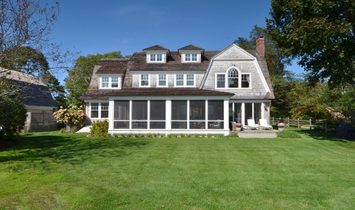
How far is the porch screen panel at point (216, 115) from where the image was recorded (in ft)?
91.1

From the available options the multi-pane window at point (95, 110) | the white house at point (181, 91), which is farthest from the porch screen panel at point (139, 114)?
the multi-pane window at point (95, 110)

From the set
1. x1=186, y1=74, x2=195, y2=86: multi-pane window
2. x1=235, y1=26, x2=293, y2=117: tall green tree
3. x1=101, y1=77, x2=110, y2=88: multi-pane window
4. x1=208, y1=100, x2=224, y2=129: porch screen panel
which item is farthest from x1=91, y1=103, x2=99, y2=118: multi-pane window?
x1=235, y1=26, x2=293, y2=117: tall green tree

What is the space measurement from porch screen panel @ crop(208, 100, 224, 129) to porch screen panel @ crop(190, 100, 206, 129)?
1.72 ft

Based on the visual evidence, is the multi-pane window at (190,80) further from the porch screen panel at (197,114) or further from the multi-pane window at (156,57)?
the porch screen panel at (197,114)

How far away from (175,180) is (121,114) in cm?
1929

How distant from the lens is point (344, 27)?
21.8m

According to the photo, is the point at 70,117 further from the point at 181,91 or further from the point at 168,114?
the point at 181,91

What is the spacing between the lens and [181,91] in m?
28.7

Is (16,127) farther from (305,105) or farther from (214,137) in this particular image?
(305,105)

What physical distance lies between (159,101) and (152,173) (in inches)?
659

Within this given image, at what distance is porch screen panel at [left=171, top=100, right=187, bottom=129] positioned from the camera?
92.1 ft

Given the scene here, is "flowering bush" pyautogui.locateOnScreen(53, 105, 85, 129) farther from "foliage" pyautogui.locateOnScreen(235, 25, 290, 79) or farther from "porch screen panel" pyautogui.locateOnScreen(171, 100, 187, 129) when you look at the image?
"foliage" pyautogui.locateOnScreen(235, 25, 290, 79)

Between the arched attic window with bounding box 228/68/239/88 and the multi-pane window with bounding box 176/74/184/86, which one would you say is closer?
the arched attic window with bounding box 228/68/239/88

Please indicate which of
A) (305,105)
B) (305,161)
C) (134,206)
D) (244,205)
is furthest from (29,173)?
(305,105)
